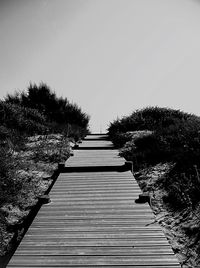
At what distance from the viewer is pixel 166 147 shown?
26.7ft

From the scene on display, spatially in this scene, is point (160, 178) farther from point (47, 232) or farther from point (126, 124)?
point (126, 124)

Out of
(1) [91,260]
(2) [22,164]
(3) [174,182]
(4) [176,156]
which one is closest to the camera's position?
(1) [91,260]

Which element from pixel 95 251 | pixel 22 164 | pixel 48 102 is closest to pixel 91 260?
pixel 95 251

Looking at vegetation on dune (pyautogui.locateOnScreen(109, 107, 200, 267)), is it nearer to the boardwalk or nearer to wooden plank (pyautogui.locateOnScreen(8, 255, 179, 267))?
the boardwalk

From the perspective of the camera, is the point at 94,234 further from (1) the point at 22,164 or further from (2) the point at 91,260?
(1) the point at 22,164

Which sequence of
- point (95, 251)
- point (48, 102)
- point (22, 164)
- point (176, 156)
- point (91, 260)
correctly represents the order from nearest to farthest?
point (91, 260) < point (95, 251) < point (22, 164) < point (176, 156) < point (48, 102)

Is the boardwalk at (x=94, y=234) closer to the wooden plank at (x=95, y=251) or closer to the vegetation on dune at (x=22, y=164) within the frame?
the wooden plank at (x=95, y=251)

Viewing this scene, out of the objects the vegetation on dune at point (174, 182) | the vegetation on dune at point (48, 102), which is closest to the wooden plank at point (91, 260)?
the vegetation on dune at point (174, 182)

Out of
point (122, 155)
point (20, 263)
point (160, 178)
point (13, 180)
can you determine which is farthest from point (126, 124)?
point (20, 263)

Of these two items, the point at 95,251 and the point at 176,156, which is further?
the point at 176,156

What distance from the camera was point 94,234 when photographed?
10.6 ft

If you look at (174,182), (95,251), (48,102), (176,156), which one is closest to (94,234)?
(95,251)

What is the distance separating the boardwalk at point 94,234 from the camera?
2641 millimetres

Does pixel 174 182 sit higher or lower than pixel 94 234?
lower
